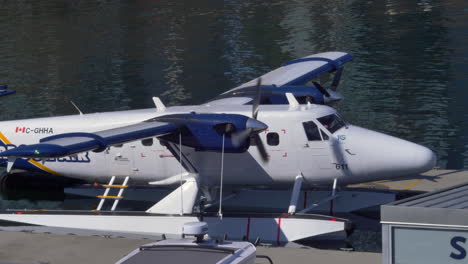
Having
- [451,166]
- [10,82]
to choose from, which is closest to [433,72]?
[451,166]

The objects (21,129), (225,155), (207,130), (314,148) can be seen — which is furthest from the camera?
(21,129)

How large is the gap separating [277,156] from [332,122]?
169 cm

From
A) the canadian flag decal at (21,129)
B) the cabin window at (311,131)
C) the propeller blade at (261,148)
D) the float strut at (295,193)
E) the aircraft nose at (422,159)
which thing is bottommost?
the float strut at (295,193)

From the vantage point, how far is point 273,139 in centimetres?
2155

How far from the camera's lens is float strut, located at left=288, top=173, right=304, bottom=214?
20891 millimetres

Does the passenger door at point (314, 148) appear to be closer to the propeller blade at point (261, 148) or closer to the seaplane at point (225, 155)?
the seaplane at point (225, 155)

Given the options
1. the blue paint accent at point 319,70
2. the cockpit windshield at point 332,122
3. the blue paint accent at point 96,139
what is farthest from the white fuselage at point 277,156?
the blue paint accent at point 319,70

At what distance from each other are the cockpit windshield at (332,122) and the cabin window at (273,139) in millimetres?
1191

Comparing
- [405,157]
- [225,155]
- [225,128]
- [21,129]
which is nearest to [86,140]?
[225,128]

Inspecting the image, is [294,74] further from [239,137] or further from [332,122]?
[239,137]

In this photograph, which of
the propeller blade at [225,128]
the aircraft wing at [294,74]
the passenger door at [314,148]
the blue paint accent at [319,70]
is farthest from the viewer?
the blue paint accent at [319,70]

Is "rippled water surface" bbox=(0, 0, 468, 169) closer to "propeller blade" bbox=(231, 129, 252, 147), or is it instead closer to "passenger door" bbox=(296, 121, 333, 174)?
"passenger door" bbox=(296, 121, 333, 174)

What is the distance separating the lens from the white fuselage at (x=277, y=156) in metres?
21.2

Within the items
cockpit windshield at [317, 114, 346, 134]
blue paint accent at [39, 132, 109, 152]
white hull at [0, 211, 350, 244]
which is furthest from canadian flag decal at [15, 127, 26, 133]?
cockpit windshield at [317, 114, 346, 134]
